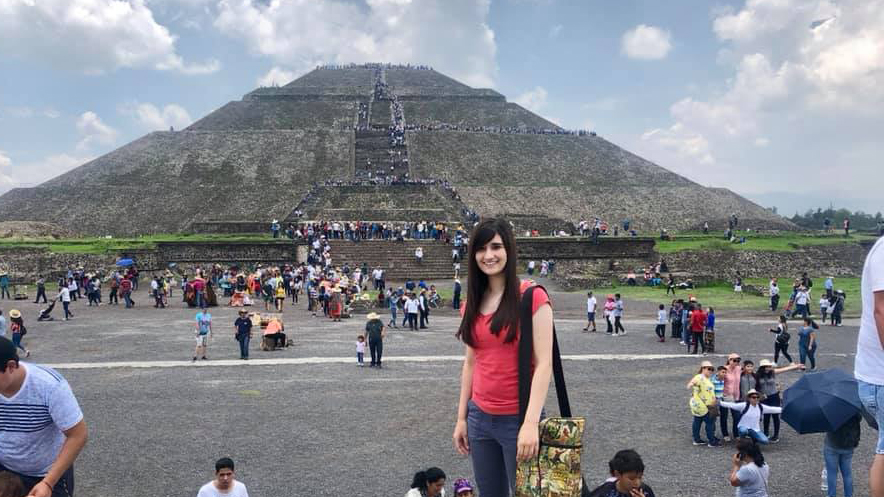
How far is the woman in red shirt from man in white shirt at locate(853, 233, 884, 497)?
4.49 feet

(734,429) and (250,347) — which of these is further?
(250,347)

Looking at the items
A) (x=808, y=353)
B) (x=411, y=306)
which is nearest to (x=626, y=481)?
(x=808, y=353)

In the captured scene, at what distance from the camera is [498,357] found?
9.73 feet

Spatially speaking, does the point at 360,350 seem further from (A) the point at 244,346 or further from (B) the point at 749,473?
(B) the point at 749,473

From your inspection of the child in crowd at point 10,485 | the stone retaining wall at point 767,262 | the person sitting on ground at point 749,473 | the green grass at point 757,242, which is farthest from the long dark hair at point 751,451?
the green grass at point 757,242

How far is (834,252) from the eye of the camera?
28266 millimetres

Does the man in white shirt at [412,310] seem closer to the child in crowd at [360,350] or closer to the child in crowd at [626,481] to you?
the child in crowd at [360,350]

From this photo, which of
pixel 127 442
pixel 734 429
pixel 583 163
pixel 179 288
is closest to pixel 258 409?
pixel 127 442

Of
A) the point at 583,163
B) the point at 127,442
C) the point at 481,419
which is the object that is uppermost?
the point at 583,163

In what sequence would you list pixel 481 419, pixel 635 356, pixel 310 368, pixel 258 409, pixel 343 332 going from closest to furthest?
pixel 481 419 < pixel 258 409 < pixel 310 368 < pixel 635 356 < pixel 343 332

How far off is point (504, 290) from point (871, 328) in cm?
164

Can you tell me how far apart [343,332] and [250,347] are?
252cm

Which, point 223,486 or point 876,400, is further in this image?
point 223,486

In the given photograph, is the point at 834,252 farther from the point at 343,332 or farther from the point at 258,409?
the point at 258,409
